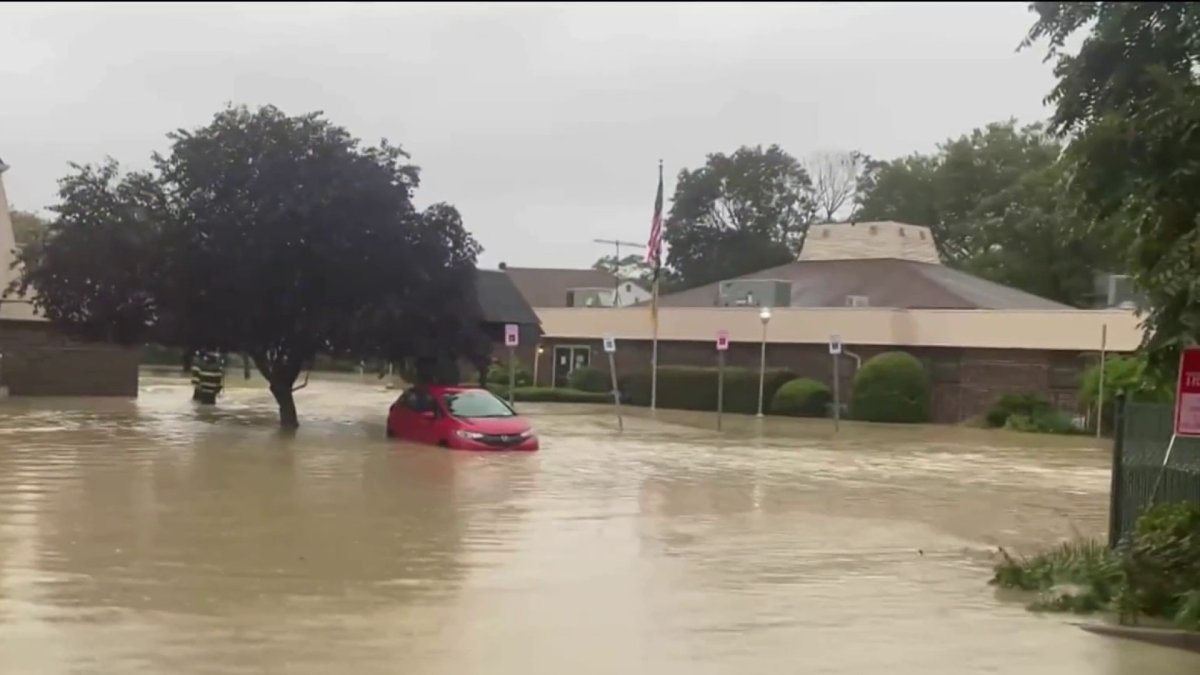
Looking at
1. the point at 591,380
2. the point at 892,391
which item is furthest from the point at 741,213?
the point at 892,391

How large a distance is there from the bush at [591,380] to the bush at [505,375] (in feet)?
8.94

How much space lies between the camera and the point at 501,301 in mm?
46969

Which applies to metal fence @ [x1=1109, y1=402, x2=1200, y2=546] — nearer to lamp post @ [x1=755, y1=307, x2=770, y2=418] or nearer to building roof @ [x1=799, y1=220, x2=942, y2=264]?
lamp post @ [x1=755, y1=307, x2=770, y2=418]

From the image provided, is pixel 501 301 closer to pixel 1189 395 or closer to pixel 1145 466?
pixel 1145 466

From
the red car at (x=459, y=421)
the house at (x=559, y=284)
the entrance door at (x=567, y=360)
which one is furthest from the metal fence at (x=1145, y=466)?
the house at (x=559, y=284)

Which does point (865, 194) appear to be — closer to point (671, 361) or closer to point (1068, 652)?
point (671, 361)

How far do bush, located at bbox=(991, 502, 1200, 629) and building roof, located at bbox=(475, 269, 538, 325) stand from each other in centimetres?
3357

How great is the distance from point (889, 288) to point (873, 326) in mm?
5019

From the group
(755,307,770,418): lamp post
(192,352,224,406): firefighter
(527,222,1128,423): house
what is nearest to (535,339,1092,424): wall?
(527,222,1128,423): house

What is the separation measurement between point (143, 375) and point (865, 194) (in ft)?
137

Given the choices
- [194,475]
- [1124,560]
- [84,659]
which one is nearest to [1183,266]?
[1124,560]

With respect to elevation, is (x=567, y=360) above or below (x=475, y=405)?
above

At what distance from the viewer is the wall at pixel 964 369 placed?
3947 cm

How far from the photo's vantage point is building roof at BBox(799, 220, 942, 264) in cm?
5169
